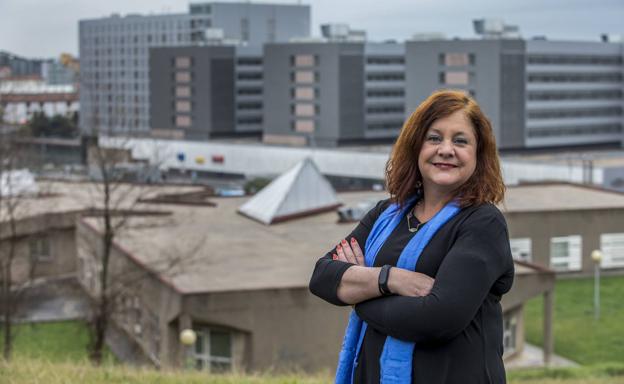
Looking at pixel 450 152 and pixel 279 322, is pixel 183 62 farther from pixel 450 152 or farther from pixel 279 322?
pixel 450 152

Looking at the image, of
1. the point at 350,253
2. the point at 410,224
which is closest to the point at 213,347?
Result: the point at 350,253

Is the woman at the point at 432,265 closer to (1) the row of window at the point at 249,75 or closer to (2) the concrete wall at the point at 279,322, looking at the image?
(2) the concrete wall at the point at 279,322

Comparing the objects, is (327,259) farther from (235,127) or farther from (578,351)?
(235,127)

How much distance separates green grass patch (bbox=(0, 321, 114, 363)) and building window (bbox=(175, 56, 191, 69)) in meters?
77.4

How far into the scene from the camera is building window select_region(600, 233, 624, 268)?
120ft

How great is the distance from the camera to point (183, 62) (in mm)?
104938

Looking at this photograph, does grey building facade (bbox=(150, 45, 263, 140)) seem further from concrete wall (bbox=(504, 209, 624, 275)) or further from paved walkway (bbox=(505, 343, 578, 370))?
paved walkway (bbox=(505, 343, 578, 370))

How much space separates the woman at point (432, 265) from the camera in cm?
393

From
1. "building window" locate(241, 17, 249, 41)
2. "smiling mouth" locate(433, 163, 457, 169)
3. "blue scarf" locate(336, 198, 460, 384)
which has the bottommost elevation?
"blue scarf" locate(336, 198, 460, 384)

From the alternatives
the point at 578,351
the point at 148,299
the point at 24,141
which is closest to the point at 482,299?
the point at 148,299

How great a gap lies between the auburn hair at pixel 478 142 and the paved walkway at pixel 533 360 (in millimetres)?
19363

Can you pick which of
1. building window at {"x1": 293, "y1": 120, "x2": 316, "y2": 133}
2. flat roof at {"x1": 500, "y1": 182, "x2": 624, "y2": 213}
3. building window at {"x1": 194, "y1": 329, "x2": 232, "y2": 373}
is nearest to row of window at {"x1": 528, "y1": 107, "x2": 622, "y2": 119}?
building window at {"x1": 293, "y1": 120, "x2": 316, "y2": 133}

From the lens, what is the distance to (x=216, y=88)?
104 metres

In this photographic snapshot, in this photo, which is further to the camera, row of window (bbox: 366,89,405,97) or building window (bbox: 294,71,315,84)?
row of window (bbox: 366,89,405,97)
